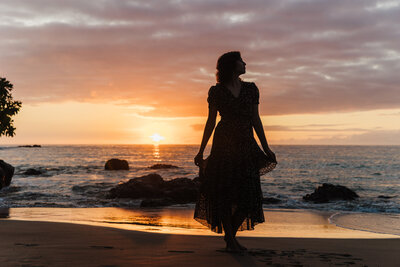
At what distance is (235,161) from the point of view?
5.02m

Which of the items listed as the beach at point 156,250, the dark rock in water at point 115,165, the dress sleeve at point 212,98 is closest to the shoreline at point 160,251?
the beach at point 156,250

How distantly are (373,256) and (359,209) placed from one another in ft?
37.5

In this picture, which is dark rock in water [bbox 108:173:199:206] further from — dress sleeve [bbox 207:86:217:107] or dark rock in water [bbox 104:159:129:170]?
dark rock in water [bbox 104:159:129:170]

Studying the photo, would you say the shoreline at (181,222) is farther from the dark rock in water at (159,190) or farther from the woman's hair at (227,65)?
the woman's hair at (227,65)

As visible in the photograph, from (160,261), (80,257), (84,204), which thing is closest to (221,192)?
(160,261)

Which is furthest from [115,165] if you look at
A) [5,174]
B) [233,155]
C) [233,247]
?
[233,155]

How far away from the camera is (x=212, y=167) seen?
509 centimetres

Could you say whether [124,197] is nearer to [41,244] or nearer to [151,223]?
[151,223]

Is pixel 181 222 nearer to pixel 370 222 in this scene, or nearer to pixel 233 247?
pixel 233 247

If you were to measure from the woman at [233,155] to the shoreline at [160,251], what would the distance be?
517 mm

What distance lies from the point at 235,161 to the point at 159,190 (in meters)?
14.1

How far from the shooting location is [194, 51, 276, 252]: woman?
500cm

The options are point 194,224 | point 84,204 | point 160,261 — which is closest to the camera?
point 160,261

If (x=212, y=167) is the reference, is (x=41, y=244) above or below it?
below
